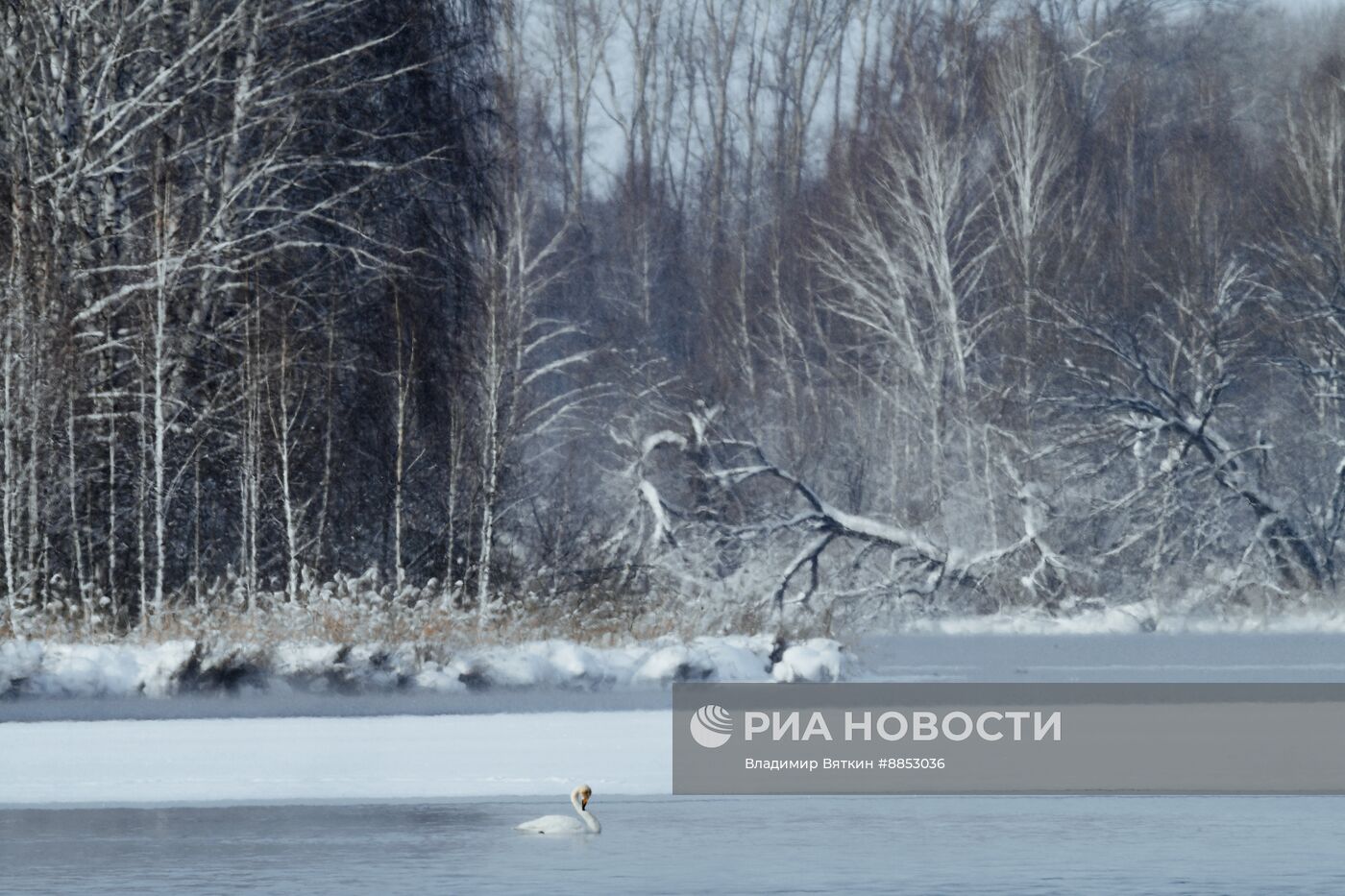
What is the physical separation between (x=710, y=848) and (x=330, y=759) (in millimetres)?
4013

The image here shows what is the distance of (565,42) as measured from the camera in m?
55.7

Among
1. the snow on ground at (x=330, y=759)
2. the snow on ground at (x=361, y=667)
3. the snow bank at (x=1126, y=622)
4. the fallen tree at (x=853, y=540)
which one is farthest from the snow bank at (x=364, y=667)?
the snow bank at (x=1126, y=622)

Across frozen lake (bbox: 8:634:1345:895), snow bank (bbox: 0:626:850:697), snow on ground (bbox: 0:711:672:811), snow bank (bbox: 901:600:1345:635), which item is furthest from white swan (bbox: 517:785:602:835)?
snow bank (bbox: 901:600:1345:635)

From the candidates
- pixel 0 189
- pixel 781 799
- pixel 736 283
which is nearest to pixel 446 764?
pixel 781 799

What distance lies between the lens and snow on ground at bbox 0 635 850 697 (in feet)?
55.0

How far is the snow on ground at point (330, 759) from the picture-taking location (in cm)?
1195

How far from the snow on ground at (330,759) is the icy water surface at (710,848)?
62 centimetres

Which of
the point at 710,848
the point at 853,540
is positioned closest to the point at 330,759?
the point at 710,848

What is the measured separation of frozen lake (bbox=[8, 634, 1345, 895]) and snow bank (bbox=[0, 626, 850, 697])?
540mm

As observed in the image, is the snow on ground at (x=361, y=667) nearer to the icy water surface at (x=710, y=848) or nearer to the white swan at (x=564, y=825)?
the icy water surface at (x=710, y=848)

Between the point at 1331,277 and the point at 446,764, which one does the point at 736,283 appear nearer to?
the point at 1331,277

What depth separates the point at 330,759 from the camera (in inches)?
519

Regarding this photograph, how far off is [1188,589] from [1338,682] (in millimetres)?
14407

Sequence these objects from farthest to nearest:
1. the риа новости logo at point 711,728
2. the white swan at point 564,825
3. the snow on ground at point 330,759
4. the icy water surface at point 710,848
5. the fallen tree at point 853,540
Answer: the fallen tree at point 853,540 < the риа новости logo at point 711,728 < the snow on ground at point 330,759 < the white swan at point 564,825 < the icy water surface at point 710,848
